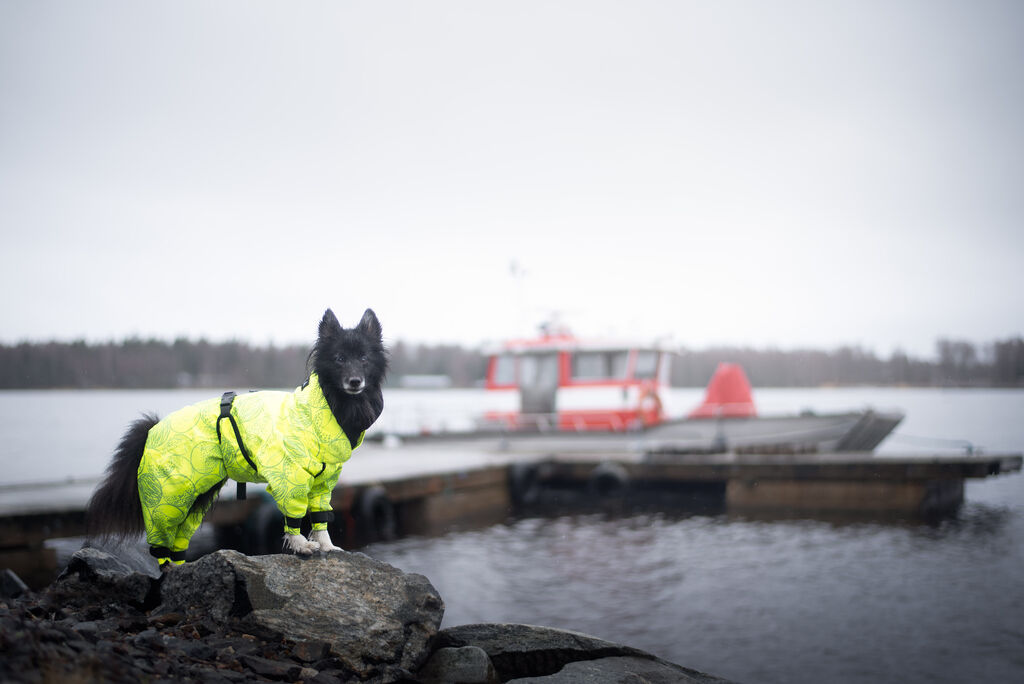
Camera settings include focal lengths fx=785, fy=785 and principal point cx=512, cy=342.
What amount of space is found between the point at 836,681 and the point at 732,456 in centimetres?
750

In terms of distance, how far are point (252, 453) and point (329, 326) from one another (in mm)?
726

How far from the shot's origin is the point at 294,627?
377 cm

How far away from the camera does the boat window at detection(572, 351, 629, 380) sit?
59.3ft

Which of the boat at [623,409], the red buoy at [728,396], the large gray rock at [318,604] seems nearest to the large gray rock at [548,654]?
the large gray rock at [318,604]

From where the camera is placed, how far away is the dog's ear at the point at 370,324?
11.7 ft

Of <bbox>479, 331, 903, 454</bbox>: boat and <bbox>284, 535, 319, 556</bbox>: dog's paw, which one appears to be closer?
<bbox>284, 535, 319, 556</bbox>: dog's paw

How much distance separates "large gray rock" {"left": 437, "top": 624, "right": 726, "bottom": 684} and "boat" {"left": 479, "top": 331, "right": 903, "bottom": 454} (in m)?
11.9

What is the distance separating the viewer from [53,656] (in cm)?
249

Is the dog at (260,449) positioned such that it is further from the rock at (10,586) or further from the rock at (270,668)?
the rock at (10,586)

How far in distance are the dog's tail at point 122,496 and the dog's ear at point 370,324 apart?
4.25 ft

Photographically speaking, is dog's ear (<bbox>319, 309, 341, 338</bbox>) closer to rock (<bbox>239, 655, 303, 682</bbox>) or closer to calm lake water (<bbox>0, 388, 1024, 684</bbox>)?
rock (<bbox>239, 655, 303, 682</bbox>)

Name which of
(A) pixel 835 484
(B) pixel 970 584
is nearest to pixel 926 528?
(A) pixel 835 484

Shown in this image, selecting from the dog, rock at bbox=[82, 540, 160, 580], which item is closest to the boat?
rock at bbox=[82, 540, 160, 580]

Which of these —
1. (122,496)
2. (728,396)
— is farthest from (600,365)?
(122,496)
